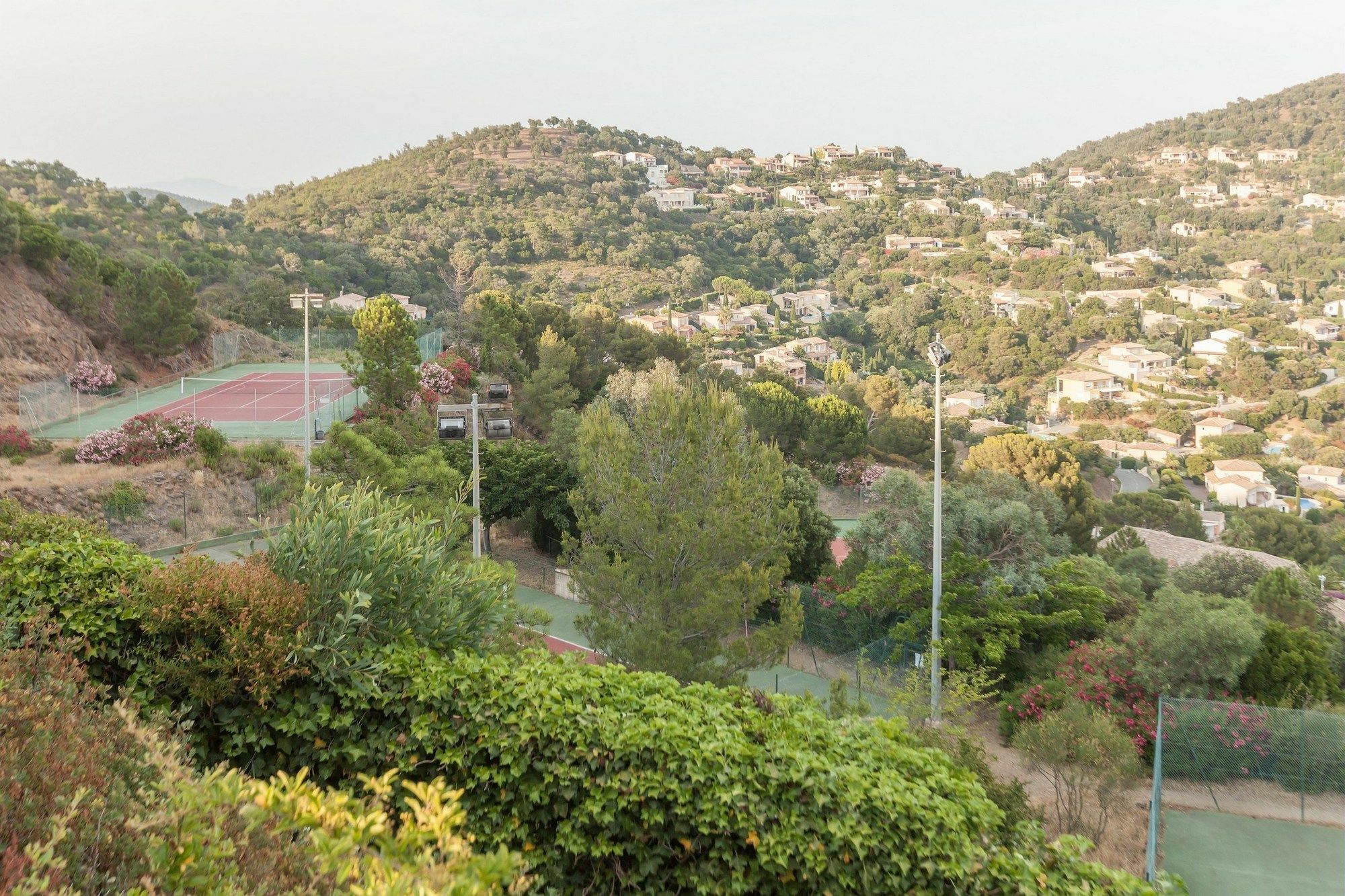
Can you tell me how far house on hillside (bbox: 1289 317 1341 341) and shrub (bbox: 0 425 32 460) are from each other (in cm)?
10770

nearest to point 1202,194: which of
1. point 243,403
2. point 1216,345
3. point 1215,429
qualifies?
point 1216,345

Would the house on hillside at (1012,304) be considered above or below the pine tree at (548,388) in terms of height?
above

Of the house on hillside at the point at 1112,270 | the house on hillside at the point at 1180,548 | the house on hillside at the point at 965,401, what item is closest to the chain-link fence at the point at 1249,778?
the house on hillside at the point at 1180,548

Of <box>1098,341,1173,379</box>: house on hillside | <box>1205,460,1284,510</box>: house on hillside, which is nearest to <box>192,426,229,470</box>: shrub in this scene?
<box>1205,460,1284,510</box>: house on hillside

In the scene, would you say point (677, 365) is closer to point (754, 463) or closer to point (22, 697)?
point (754, 463)

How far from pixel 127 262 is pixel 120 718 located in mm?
39331

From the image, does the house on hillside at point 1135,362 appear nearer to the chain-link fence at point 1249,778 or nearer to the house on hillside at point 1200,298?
the house on hillside at point 1200,298

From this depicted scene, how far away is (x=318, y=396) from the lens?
28328 millimetres

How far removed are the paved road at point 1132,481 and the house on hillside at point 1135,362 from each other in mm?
26658

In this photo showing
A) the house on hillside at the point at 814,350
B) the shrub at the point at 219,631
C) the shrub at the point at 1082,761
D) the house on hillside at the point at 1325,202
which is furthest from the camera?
the house on hillside at the point at 1325,202

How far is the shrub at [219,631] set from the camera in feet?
16.4

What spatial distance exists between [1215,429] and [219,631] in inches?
3161

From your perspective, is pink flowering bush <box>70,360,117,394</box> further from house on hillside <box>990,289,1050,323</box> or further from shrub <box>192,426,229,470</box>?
house on hillside <box>990,289,1050,323</box>

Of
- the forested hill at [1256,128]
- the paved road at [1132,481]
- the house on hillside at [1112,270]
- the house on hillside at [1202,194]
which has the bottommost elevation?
the paved road at [1132,481]
